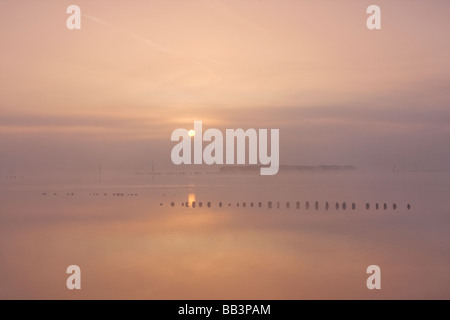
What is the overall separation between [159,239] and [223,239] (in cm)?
319

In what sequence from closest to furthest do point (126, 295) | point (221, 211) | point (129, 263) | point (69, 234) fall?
point (126, 295) < point (129, 263) < point (69, 234) < point (221, 211)

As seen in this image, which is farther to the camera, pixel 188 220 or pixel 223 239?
pixel 188 220

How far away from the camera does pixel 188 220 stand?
32781 millimetres

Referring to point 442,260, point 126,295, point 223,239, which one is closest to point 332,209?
point 223,239

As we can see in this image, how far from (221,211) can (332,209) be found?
8.89 metres
